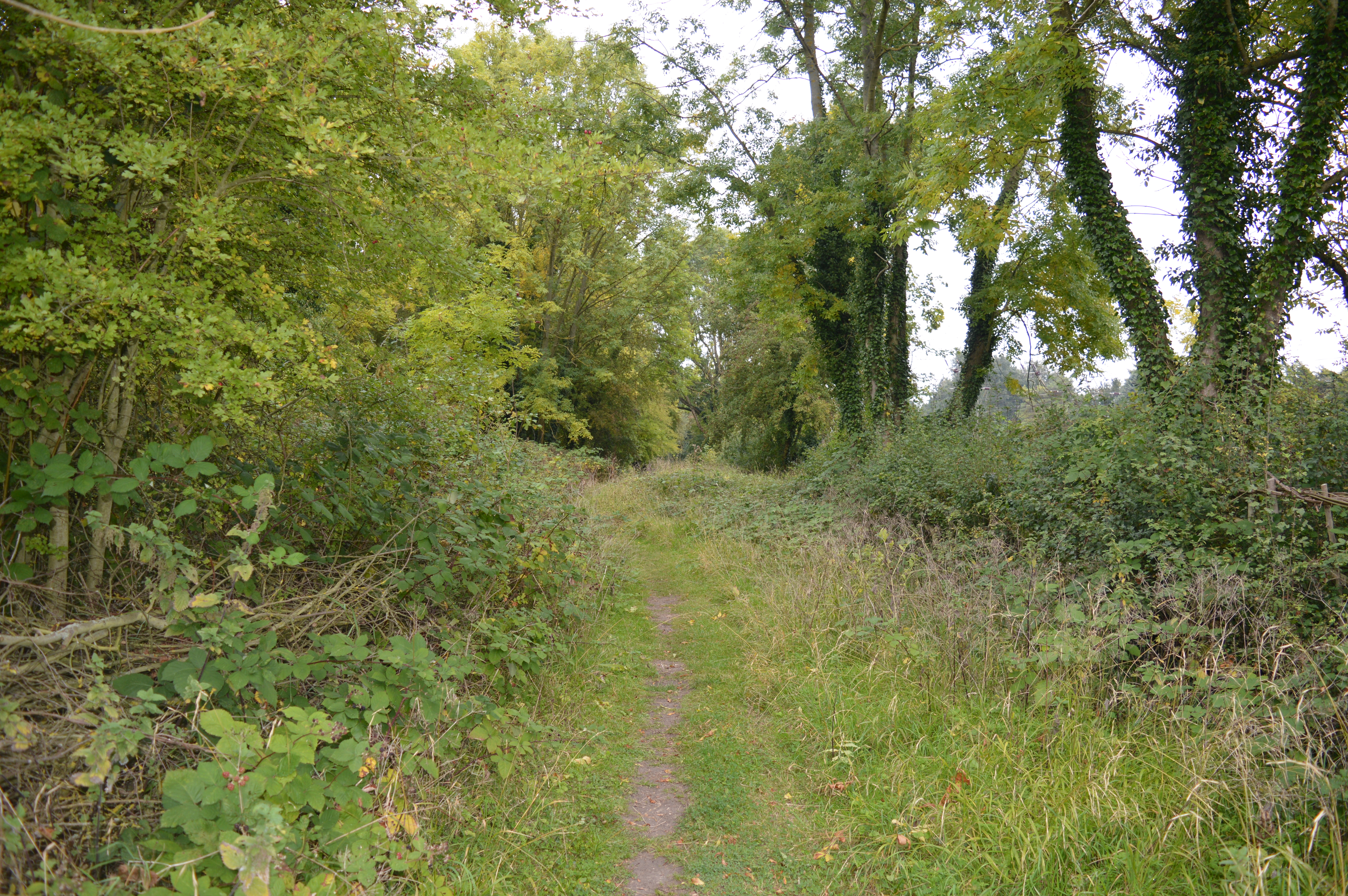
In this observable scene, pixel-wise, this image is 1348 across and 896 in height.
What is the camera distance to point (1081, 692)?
159 inches

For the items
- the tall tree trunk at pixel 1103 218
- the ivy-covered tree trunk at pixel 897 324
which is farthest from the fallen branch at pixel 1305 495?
the ivy-covered tree trunk at pixel 897 324

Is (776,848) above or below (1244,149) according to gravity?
below

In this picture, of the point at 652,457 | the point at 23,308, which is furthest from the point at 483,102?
the point at 652,457

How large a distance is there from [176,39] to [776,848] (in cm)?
452

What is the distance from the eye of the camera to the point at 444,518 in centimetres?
496

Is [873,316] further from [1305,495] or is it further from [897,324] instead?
[1305,495]

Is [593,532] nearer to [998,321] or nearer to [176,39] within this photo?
[176,39]

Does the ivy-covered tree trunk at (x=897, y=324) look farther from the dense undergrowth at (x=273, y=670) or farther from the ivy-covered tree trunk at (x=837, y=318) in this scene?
the dense undergrowth at (x=273, y=670)

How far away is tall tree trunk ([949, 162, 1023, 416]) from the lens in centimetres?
1569

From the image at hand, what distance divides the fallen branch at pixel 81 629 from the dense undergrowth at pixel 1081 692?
10.8ft

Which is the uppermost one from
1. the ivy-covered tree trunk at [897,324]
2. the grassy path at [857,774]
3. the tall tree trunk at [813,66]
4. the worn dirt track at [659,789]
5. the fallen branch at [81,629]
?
the tall tree trunk at [813,66]

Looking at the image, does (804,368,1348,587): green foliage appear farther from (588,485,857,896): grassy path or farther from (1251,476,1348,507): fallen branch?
(588,485,857,896): grassy path

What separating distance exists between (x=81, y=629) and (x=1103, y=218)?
11.6 meters

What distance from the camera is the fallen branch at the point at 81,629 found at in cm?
234
